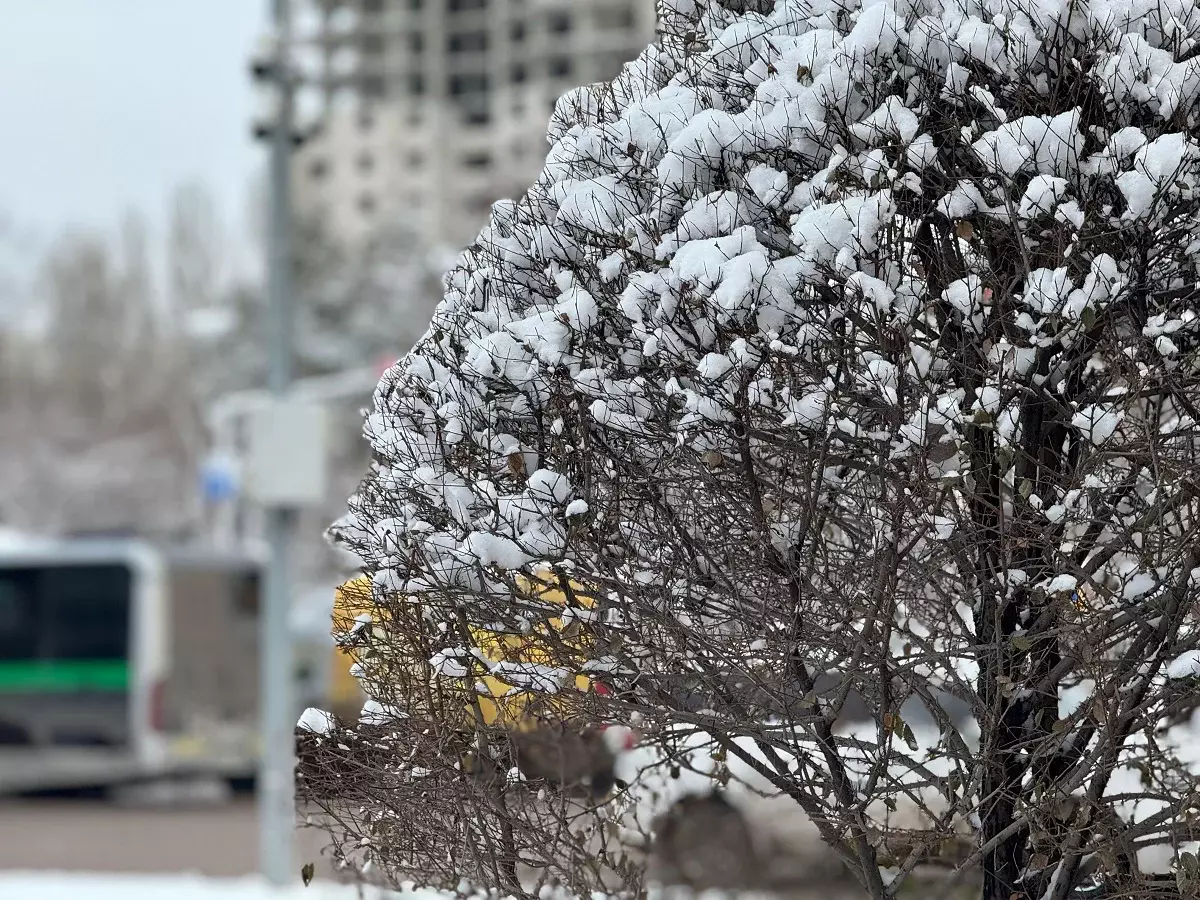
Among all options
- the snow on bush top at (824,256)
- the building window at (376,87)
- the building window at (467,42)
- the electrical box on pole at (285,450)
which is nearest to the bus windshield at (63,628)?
the electrical box on pole at (285,450)

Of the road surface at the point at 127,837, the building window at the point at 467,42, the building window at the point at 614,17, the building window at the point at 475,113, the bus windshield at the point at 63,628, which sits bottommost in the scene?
the road surface at the point at 127,837

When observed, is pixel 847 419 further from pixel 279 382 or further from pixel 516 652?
pixel 279 382

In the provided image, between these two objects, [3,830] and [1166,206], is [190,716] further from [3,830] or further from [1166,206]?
[1166,206]

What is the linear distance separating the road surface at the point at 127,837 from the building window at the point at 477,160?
78.0 m

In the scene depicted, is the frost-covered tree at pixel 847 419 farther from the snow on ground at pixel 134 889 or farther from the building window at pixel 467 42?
the building window at pixel 467 42

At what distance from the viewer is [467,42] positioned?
336ft

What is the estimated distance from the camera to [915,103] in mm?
3652

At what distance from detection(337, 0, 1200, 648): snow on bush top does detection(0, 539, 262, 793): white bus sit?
16.9 m

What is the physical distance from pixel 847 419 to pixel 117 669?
1768 cm

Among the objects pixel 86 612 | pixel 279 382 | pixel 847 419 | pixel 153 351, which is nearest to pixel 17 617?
pixel 86 612

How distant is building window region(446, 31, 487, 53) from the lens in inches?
4006

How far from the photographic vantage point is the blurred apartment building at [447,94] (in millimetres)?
89938

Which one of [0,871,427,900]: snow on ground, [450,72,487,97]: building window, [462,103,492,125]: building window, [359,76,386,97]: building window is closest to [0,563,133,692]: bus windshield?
[0,871,427,900]: snow on ground

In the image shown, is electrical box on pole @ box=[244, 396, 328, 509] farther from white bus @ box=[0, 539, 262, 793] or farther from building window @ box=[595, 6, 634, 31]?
building window @ box=[595, 6, 634, 31]
